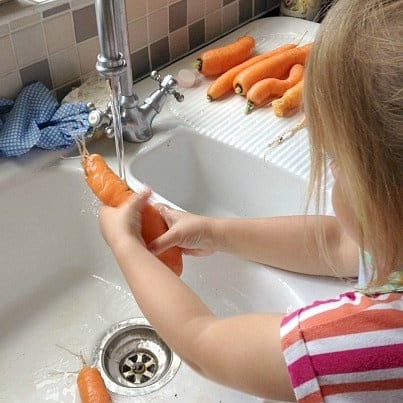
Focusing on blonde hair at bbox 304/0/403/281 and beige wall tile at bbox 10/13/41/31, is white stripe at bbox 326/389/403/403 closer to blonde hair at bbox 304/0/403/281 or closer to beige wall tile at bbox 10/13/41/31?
blonde hair at bbox 304/0/403/281

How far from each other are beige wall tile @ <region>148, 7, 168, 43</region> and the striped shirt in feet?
2.35

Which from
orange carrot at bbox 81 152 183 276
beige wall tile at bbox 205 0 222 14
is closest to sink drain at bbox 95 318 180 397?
orange carrot at bbox 81 152 183 276

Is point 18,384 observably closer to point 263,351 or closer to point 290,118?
point 263,351

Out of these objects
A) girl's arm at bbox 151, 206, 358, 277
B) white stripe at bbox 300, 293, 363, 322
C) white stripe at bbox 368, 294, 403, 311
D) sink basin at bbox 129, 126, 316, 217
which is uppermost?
white stripe at bbox 368, 294, 403, 311

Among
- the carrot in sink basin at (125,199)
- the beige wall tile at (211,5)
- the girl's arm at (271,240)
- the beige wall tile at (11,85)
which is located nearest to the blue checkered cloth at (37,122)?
the beige wall tile at (11,85)

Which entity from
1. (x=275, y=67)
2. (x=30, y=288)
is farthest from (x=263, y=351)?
(x=275, y=67)

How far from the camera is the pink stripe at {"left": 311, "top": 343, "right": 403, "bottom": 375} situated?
1.73 feet

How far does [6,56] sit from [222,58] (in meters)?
0.38

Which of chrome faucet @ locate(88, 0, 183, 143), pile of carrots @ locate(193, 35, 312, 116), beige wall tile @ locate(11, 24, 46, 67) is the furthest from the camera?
pile of carrots @ locate(193, 35, 312, 116)

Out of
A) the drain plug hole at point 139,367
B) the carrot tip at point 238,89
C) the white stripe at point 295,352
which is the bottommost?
the drain plug hole at point 139,367

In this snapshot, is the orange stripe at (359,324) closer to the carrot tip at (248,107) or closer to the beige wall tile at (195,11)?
the carrot tip at (248,107)

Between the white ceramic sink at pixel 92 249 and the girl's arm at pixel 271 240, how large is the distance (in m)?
0.04

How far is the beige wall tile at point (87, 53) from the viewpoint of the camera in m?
1.03

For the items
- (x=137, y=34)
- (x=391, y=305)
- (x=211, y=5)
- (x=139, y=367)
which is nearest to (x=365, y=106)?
(x=391, y=305)
